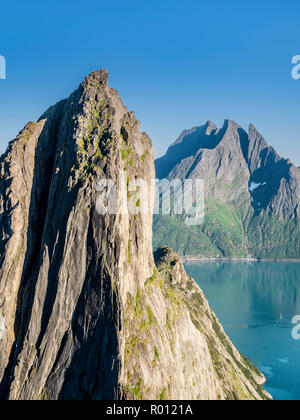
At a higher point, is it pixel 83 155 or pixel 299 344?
pixel 83 155

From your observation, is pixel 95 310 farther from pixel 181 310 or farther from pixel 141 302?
pixel 181 310
